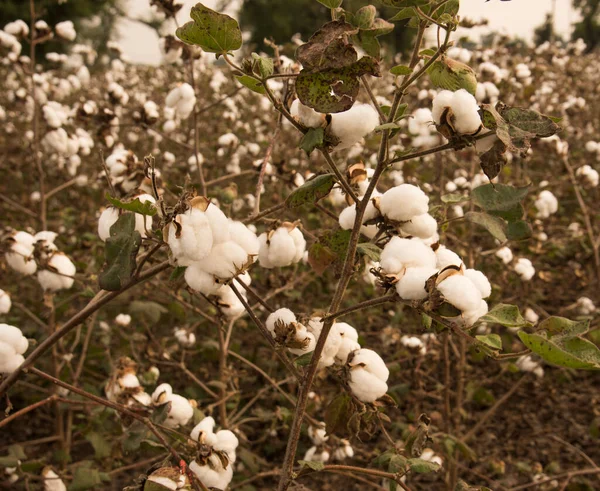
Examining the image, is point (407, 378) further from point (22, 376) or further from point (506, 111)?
point (506, 111)

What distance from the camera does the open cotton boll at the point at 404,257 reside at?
26.3 inches

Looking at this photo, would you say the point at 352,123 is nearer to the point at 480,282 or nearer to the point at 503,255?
the point at 480,282

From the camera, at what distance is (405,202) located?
732 mm

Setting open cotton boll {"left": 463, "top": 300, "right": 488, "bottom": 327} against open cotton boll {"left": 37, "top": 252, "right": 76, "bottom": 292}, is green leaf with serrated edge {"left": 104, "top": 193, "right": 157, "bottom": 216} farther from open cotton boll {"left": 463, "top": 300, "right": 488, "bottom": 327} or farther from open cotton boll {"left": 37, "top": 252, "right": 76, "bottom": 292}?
open cotton boll {"left": 37, "top": 252, "right": 76, "bottom": 292}

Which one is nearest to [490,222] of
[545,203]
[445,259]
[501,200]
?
[501,200]

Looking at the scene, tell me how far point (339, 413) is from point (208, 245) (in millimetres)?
354

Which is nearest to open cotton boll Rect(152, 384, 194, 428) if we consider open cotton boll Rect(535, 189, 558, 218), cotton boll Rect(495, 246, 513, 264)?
cotton boll Rect(495, 246, 513, 264)

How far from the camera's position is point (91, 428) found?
1.69 meters

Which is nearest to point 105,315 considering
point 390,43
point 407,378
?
point 407,378

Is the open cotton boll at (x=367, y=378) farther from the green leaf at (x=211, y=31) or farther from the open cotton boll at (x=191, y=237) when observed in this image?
the green leaf at (x=211, y=31)

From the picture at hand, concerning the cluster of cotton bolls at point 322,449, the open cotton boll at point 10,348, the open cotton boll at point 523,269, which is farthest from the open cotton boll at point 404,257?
the open cotton boll at point 523,269

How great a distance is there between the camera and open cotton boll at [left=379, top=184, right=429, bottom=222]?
73cm

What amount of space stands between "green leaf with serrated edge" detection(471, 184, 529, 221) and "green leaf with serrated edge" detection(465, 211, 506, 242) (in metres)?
0.01

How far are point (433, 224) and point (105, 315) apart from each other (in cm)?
212
